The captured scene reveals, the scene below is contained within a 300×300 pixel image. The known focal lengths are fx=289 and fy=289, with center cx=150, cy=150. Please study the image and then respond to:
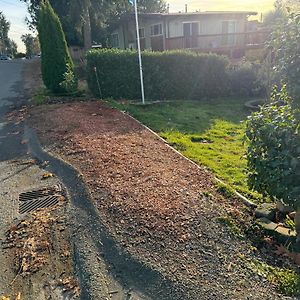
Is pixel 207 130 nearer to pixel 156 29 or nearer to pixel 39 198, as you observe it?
pixel 39 198

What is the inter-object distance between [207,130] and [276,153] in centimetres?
471

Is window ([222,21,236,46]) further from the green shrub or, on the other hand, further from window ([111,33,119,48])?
the green shrub

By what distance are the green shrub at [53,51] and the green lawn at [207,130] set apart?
3034 mm

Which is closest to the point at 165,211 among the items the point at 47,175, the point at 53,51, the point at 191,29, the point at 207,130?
the point at 47,175

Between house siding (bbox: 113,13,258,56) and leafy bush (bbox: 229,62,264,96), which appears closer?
leafy bush (bbox: 229,62,264,96)

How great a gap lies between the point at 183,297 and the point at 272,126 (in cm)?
175

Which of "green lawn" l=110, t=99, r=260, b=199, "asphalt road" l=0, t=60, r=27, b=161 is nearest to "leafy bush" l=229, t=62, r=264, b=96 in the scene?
"green lawn" l=110, t=99, r=260, b=199

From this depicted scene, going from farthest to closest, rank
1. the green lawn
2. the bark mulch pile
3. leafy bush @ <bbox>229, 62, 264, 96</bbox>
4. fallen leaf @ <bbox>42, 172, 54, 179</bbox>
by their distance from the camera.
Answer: leafy bush @ <bbox>229, 62, 264, 96</bbox>, the green lawn, fallen leaf @ <bbox>42, 172, 54, 179</bbox>, the bark mulch pile

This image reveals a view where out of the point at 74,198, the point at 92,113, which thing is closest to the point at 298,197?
the point at 74,198

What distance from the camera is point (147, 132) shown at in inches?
263

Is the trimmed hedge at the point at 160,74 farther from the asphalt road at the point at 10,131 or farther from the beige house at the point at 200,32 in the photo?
the beige house at the point at 200,32

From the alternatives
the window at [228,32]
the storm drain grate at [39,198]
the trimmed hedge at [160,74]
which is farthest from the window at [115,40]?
the storm drain grate at [39,198]

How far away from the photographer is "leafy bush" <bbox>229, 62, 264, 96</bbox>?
488 inches

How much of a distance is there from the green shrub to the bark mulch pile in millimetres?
6265
